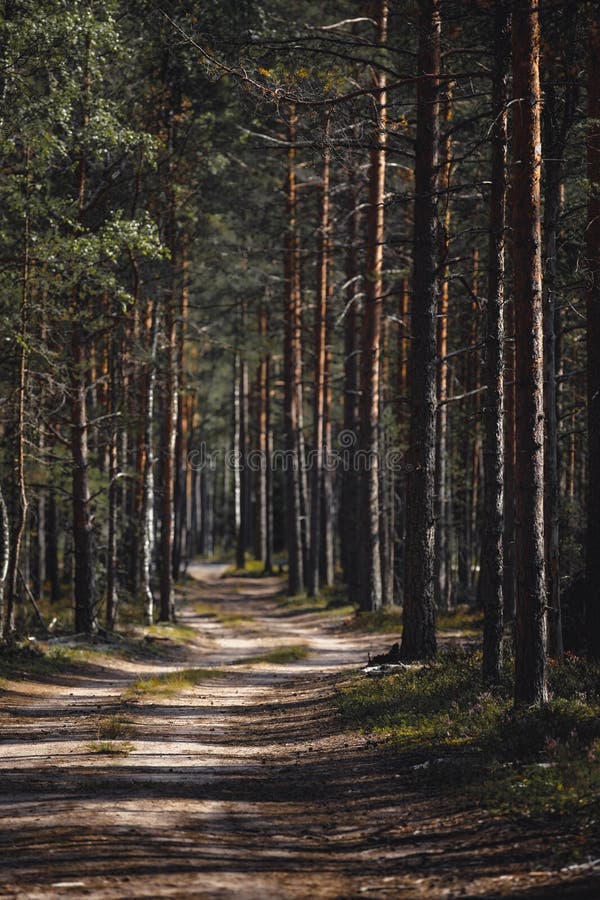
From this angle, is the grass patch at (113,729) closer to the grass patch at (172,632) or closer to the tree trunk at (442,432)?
the tree trunk at (442,432)

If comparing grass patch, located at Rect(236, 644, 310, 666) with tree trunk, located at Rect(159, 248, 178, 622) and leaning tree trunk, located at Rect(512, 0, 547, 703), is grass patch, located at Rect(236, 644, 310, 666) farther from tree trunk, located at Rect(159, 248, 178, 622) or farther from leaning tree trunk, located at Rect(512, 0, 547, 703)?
leaning tree trunk, located at Rect(512, 0, 547, 703)

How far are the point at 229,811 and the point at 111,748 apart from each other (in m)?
3.07

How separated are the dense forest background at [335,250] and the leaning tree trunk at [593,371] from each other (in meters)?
0.04

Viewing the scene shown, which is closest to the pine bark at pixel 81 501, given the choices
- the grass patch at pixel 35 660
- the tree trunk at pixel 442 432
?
the grass patch at pixel 35 660

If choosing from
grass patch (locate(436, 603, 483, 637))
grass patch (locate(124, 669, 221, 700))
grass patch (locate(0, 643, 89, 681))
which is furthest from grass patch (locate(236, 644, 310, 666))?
grass patch (locate(0, 643, 89, 681))

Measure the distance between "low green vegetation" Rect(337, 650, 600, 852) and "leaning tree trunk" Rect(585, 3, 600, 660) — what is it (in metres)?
0.92

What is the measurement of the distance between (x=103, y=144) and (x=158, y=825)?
15.3m

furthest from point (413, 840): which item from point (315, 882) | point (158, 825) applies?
point (158, 825)

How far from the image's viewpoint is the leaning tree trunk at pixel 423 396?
1455 centimetres

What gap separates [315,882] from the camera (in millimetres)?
6059

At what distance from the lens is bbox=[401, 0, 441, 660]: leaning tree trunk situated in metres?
14.5

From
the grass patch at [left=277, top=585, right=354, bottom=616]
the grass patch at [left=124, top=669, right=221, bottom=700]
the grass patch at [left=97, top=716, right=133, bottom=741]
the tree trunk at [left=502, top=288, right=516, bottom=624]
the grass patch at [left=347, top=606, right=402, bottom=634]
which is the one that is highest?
the tree trunk at [left=502, top=288, right=516, bottom=624]

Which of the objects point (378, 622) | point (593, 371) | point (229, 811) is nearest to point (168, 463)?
point (378, 622)

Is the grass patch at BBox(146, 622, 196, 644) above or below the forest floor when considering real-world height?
below
